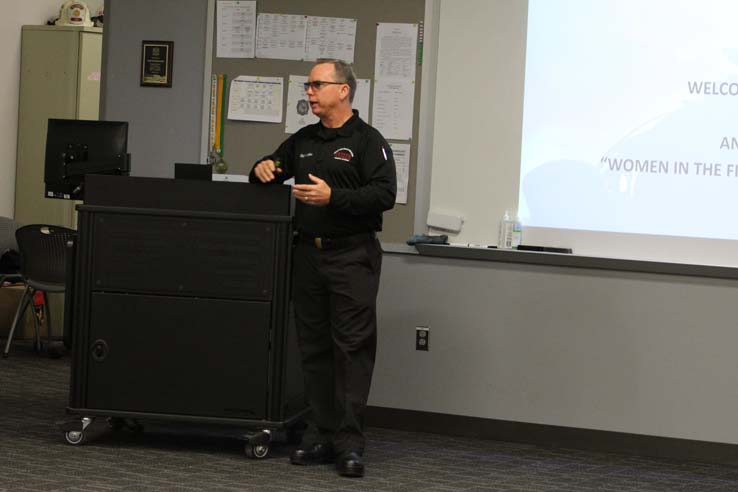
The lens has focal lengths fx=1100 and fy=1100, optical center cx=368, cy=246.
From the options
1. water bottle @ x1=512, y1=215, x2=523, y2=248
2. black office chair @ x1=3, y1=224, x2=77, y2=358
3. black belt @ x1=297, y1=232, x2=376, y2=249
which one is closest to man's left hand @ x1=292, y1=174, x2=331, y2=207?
black belt @ x1=297, y1=232, x2=376, y2=249

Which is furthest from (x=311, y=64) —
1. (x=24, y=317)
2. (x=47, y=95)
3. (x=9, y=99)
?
(x=9, y=99)

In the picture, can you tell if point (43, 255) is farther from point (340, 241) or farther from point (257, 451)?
point (340, 241)

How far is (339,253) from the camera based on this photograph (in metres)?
4.38

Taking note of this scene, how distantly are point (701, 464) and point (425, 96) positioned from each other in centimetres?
212

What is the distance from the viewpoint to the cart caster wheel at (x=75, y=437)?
4602mm

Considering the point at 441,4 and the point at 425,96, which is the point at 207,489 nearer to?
the point at 425,96

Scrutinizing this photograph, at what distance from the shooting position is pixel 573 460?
4.89 metres

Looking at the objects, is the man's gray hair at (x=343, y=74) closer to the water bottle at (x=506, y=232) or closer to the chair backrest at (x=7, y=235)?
the water bottle at (x=506, y=232)

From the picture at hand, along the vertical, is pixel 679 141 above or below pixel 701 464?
above

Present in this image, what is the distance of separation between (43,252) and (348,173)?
10.9 feet

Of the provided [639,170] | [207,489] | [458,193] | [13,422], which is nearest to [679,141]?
[639,170]

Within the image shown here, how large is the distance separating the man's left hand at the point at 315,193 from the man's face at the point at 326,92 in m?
0.35

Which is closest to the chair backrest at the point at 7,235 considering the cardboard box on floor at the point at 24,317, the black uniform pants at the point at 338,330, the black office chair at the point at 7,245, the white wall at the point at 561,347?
the black office chair at the point at 7,245

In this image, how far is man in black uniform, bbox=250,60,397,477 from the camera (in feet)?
14.3
